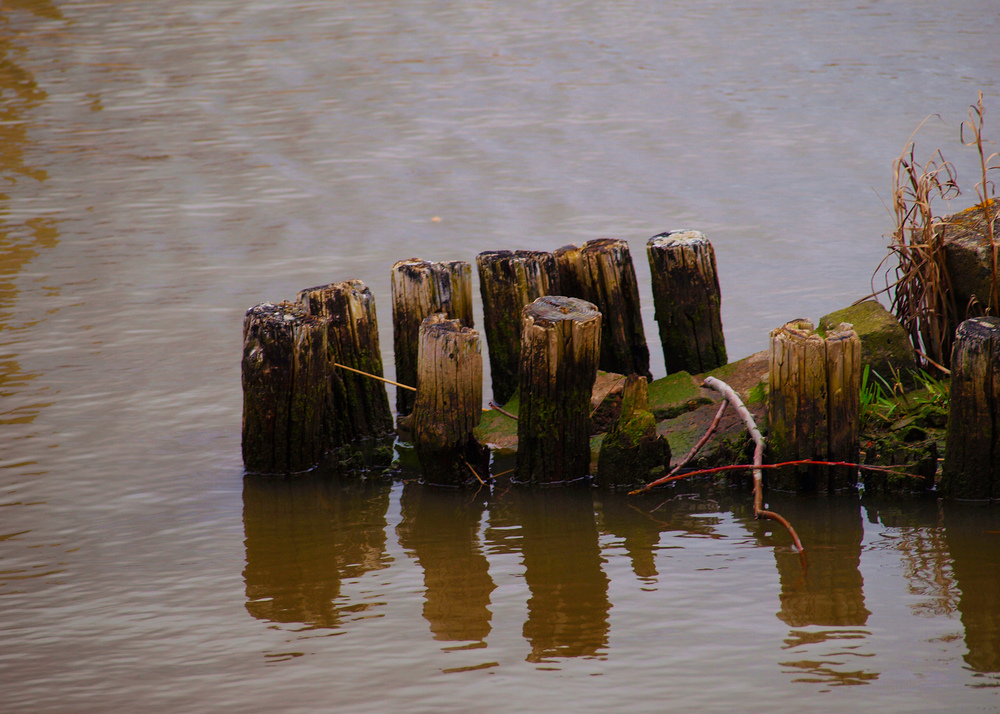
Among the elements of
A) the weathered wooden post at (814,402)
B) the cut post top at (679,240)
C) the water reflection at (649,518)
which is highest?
the cut post top at (679,240)

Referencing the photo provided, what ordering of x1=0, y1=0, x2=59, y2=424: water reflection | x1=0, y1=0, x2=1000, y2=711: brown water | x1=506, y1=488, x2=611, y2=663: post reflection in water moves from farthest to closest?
x1=0, y1=0, x2=59, y2=424: water reflection, x1=506, y1=488, x2=611, y2=663: post reflection in water, x1=0, y1=0, x2=1000, y2=711: brown water

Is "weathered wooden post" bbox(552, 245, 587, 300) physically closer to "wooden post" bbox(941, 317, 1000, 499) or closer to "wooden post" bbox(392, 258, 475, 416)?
"wooden post" bbox(392, 258, 475, 416)

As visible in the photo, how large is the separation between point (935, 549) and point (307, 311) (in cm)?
378

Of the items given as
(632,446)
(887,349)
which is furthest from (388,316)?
(887,349)

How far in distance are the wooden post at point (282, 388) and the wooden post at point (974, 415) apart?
3555 millimetres

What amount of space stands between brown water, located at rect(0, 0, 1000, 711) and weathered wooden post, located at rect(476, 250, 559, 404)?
1265 mm

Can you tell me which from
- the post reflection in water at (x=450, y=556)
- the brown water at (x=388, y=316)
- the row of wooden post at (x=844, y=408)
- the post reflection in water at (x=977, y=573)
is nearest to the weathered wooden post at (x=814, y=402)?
the row of wooden post at (x=844, y=408)

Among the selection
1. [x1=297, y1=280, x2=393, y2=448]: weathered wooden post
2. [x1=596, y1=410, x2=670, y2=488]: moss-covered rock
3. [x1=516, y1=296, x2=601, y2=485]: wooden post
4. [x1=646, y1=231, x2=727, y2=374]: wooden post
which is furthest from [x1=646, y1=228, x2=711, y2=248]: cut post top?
[x1=297, y1=280, x2=393, y2=448]: weathered wooden post

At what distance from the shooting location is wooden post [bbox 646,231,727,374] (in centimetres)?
673

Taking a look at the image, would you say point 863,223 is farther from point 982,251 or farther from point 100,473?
point 100,473

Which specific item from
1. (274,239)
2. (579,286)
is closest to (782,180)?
(274,239)

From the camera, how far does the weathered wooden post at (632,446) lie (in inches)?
233

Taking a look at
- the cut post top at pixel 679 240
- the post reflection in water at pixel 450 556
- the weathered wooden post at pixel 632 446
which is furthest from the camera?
the cut post top at pixel 679 240

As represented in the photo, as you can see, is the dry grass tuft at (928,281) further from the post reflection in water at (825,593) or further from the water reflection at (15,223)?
the water reflection at (15,223)
